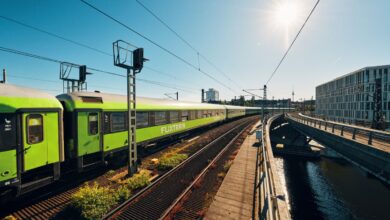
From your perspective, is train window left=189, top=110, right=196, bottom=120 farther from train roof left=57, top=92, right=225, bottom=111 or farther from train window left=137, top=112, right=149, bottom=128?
train window left=137, top=112, right=149, bottom=128

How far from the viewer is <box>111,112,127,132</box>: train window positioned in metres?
10.4

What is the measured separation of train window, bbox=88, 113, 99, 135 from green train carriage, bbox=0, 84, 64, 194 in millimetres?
1297

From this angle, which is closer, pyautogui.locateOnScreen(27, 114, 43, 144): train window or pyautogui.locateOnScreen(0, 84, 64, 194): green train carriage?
pyautogui.locateOnScreen(0, 84, 64, 194): green train carriage

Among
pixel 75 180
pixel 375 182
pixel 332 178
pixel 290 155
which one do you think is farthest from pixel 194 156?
pixel 290 155

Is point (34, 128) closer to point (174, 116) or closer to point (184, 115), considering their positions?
point (174, 116)

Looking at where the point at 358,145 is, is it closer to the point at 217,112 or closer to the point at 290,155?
the point at 217,112

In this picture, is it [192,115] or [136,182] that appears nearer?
[136,182]

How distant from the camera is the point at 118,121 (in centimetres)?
1071

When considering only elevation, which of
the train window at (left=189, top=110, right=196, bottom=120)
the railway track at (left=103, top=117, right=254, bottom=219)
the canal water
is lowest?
the canal water

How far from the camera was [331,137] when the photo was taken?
14.8 metres

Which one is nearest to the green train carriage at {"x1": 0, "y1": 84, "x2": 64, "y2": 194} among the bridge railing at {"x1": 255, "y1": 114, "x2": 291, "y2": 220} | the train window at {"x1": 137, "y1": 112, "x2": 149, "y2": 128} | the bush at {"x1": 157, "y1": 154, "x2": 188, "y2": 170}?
the train window at {"x1": 137, "y1": 112, "x2": 149, "y2": 128}

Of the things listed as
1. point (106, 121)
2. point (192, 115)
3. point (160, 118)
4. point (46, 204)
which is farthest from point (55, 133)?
point (192, 115)

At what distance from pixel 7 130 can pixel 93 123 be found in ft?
10.8

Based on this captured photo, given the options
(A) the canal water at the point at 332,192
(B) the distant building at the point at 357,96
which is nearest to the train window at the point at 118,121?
(A) the canal water at the point at 332,192
